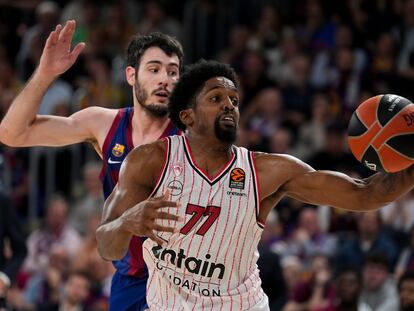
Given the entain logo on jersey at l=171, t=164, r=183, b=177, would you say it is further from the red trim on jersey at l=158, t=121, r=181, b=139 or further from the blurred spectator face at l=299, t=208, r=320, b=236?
the blurred spectator face at l=299, t=208, r=320, b=236

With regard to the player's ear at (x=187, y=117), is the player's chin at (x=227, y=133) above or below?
below

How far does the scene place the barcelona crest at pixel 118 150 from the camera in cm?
647

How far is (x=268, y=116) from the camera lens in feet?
42.5

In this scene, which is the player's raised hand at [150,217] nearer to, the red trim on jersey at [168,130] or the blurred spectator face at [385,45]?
the red trim on jersey at [168,130]

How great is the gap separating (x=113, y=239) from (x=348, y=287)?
5.01 m

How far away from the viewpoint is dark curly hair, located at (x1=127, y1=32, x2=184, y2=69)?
6594 millimetres

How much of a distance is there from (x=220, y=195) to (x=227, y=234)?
0.22 metres

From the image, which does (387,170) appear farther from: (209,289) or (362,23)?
(362,23)

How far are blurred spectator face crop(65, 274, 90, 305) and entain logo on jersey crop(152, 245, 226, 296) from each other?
5.38m

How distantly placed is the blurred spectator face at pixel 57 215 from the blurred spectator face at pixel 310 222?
3.05 metres

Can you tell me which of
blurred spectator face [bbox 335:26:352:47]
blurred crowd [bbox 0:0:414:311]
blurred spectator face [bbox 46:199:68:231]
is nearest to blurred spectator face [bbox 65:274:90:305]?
blurred crowd [bbox 0:0:414:311]

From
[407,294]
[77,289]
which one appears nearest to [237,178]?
[407,294]

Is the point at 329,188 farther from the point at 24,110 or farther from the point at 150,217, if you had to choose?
the point at 24,110

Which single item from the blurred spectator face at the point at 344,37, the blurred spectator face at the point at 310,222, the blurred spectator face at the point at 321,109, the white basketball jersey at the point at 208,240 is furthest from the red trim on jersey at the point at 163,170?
the blurred spectator face at the point at 344,37
